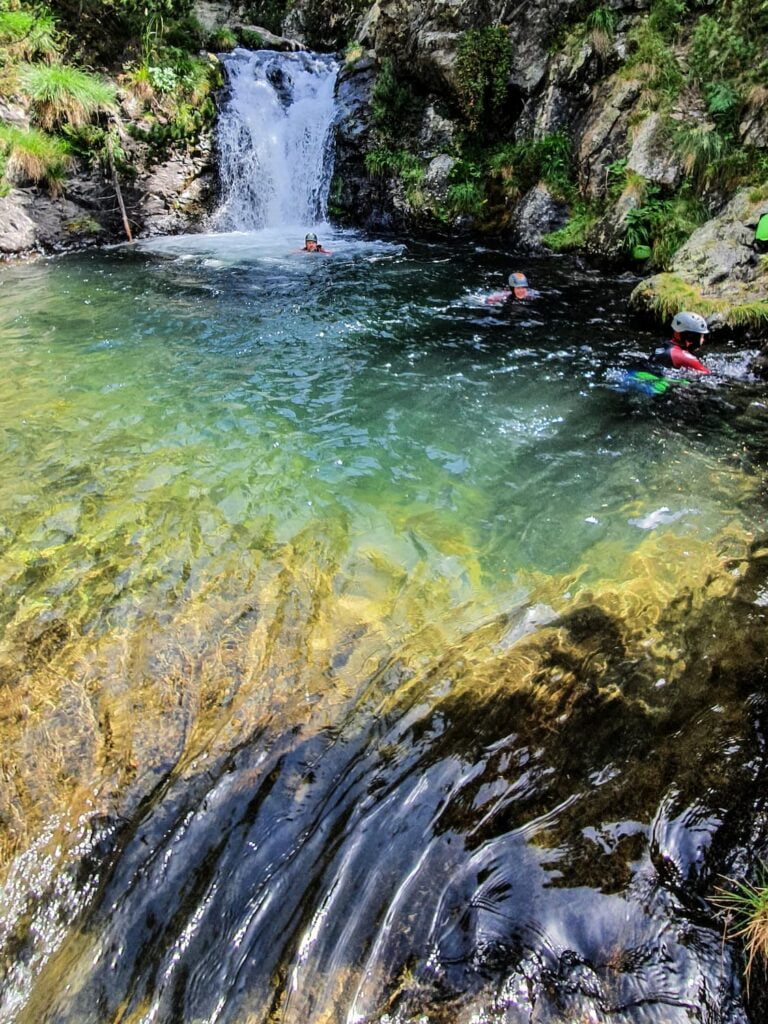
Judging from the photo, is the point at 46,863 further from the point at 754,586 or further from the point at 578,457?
the point at 578,457

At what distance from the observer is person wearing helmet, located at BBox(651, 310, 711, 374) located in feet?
21.6

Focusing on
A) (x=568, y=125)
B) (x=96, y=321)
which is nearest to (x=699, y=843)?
(x=96, y=321)

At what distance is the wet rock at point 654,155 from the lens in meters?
10.6

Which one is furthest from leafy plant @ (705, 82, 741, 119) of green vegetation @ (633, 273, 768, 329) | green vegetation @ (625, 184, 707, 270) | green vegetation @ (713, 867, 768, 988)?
green vegetation @ (713, 867, 768, 988)

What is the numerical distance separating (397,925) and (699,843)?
1.16m

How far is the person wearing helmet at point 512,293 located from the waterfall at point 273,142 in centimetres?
856

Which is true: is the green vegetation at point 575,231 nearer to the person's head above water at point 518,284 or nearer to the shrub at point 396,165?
the person's head above water at point 518,284

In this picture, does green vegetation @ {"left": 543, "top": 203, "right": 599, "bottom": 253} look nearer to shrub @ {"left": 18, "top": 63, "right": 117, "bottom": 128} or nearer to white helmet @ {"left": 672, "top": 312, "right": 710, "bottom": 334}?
white helmet @ {"left": 672, "top": 312, "right": 710, "bottom": 334}

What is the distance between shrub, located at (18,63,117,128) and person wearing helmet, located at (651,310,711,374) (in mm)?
13888

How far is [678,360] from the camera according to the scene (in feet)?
21.8

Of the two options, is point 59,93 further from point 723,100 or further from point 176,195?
point 723,100

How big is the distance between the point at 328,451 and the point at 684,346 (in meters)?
4.72

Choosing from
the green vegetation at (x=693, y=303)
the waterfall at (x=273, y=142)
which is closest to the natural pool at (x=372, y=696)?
the green vegetation at (x=693, y=303)

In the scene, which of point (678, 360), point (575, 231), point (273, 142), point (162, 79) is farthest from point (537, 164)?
point (162, 79)
